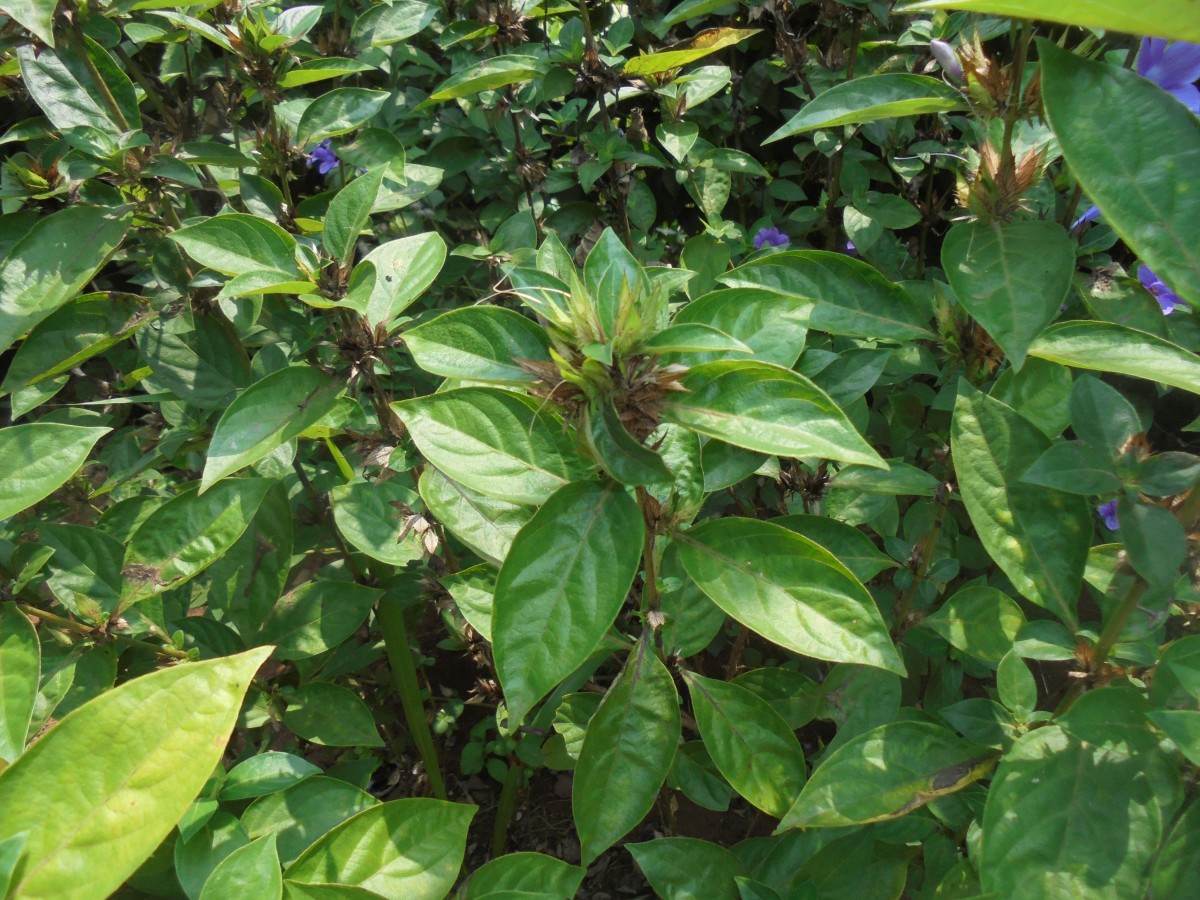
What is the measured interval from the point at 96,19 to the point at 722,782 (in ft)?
6.13

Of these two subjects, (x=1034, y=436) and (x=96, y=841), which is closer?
(x=96, y=841)

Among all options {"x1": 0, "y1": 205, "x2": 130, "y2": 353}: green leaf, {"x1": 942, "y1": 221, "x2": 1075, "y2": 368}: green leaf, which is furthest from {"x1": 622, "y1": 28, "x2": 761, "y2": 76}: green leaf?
{"x1": 0, "y1": 205, "x2": 130, "y2": 353}: green leaf

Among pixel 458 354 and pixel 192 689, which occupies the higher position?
pixel 458 354

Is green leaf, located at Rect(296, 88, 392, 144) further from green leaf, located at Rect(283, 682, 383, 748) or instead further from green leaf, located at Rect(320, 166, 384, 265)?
green leaf, located at Rect(283, 682, 383, 748)

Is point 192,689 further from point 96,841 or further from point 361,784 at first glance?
point 361,784

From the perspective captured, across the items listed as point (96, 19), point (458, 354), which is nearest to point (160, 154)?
point (96, 19)

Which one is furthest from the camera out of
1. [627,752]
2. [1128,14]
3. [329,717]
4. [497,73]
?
[497,73]

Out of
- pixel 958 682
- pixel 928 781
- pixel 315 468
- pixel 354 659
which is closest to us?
pixel 928 781

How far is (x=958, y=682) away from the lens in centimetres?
156

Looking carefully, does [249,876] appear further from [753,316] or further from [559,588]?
[753,316]

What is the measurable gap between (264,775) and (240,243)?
82cm

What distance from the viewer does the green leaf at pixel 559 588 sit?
36.5 inches

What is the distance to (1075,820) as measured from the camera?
1069 mm

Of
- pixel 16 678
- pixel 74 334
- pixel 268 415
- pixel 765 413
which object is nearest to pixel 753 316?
pixel 765 413
